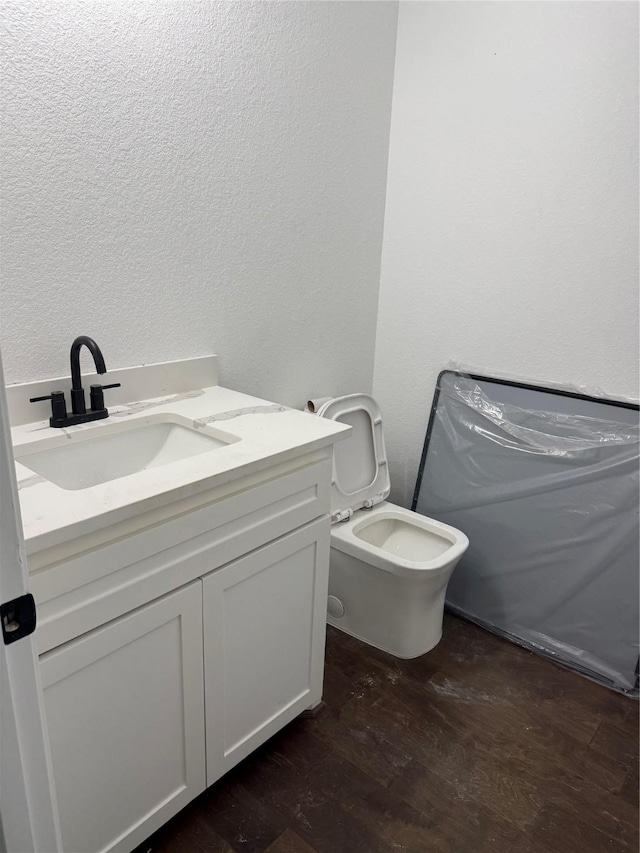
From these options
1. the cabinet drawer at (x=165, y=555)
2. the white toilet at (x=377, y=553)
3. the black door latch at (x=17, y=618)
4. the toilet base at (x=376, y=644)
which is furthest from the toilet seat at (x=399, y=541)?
the black door latch at (x=17, y=618)

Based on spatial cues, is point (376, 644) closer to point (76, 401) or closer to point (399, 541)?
point (399, 541)

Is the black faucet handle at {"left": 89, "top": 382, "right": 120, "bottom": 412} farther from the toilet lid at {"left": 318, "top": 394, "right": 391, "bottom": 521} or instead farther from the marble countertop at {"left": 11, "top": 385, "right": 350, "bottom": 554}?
the toilet lid at {"left": 318, "top": 394, "right": 391, "bottom": 521}

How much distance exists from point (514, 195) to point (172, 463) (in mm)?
1467

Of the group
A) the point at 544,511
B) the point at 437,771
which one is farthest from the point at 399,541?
the point at 437,771

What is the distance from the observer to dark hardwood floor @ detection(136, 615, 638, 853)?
4.51 ft

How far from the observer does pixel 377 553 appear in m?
1.87

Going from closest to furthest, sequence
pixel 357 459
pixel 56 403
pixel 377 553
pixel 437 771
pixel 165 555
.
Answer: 1. pixel 165 555
2. pixel 56 403
3. pixel 437 771
4. pixel 377 553
5. pixel 357 459

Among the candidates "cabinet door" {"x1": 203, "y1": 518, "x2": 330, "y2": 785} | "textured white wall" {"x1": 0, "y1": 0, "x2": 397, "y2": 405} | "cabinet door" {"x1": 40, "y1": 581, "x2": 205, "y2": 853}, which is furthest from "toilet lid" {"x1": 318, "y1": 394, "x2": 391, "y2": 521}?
"cabinet door" {"x1": 40, "y1": 581, "x2": 205, "y2": 853}

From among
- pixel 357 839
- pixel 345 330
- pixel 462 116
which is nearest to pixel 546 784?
pixel 357 839

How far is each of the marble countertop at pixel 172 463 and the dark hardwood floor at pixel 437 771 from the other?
0.85 m

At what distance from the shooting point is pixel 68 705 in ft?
3.38

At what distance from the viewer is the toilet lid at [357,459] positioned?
204 cm

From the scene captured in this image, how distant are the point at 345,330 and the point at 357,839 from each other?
1.59 meters

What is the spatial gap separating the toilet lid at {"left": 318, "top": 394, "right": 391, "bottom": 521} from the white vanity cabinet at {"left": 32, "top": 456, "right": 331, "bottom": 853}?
1.73 ft
